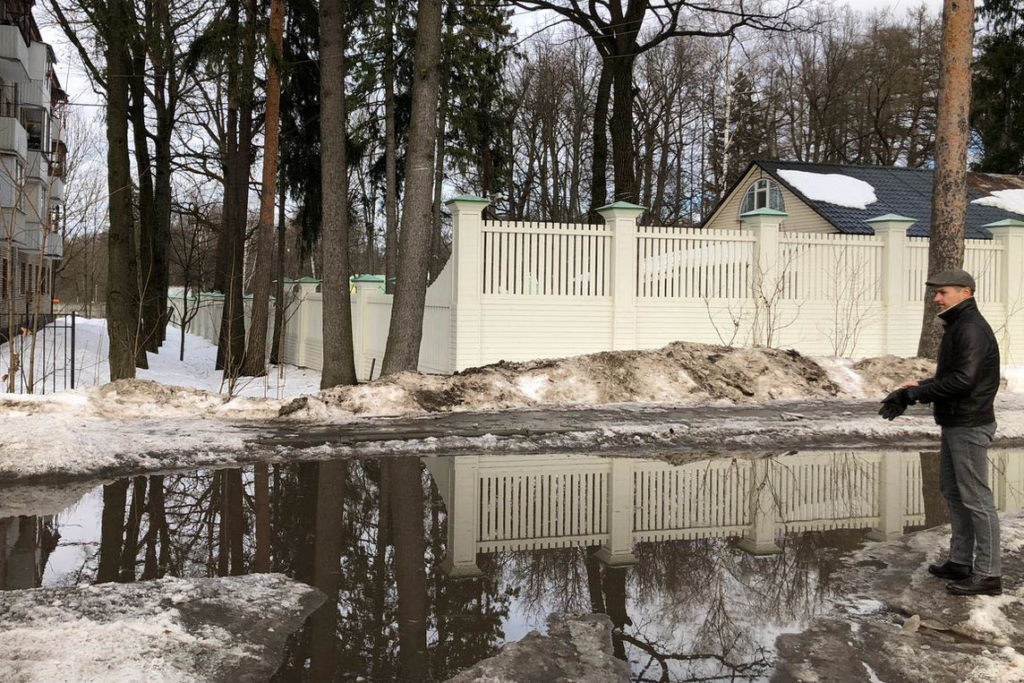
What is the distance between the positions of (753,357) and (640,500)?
681 cm

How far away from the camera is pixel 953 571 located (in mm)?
5230

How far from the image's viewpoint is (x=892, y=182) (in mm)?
27984

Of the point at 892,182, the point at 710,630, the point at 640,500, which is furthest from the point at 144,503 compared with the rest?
the point at 892,182

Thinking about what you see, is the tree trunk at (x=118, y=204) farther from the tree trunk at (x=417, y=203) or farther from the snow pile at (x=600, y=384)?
the snow pile at (x=600, y=384)

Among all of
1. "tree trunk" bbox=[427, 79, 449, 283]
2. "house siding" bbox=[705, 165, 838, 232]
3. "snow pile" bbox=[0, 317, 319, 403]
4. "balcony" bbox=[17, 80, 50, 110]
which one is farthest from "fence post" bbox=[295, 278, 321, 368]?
"balcony" bbox=[17, 80, 50, 110]

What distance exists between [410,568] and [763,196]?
25.2 meters

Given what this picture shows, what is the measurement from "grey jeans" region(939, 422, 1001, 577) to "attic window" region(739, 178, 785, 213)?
23.2 m

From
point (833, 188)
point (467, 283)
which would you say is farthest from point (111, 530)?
point (833, 188)

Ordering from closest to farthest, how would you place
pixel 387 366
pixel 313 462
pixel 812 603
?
pixel 812 603
pixel 313 462
pixel 387 366

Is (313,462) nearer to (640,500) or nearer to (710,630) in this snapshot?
(640,500)

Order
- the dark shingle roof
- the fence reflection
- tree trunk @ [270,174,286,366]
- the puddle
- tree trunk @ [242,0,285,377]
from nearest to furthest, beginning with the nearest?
the puddle, the fence reflection, tree trunk @ [242,0,285,377], tree trunk @ [270,174,286,366], the dark shingle roof

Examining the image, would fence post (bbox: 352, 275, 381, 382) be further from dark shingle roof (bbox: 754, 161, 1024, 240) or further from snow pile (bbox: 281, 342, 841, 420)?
dark shingle roof (bbox: 754, 161, 1024, 240)

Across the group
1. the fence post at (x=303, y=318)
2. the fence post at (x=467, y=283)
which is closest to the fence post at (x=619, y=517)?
the fence post at (x=467, y=283)

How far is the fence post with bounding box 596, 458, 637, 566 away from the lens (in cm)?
573
